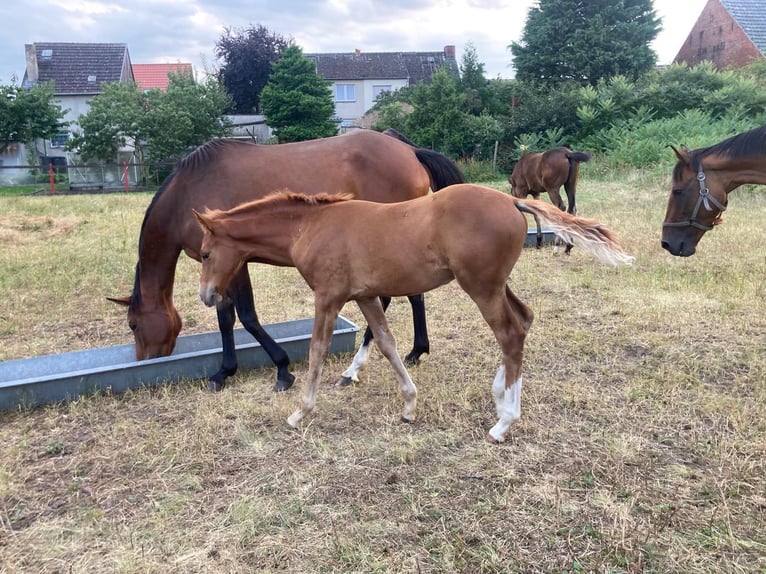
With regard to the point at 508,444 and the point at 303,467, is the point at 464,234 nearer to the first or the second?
the point at 508,444

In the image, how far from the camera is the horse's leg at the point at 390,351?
3447 mm

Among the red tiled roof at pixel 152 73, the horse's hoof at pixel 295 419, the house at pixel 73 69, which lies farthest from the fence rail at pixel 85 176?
the red tiled roof at pixel 152 73

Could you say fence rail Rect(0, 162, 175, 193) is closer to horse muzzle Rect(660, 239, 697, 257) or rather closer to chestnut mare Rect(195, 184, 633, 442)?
chestnut mare Rect(195, 184, 633, 442)

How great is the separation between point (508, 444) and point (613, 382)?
1263 mm

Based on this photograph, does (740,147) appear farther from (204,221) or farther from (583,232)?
(204,221)

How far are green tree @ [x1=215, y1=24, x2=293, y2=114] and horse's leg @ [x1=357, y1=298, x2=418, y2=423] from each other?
118ft

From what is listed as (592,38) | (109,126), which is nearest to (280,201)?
(109,126)

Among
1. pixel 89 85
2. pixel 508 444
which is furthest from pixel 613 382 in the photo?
pixel 89 85

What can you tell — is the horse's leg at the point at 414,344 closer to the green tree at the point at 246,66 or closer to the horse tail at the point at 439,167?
the horse tail at the point at 439,167

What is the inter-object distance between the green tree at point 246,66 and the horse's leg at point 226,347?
115ft

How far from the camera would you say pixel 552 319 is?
5309mm

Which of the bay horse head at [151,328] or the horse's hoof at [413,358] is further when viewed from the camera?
the horse's hoof at [413,358]

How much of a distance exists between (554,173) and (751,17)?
2850 cm

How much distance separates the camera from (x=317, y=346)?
3.33m
